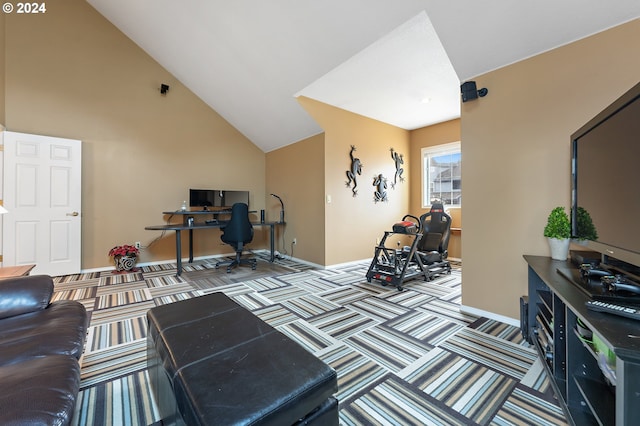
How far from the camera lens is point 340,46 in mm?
2729

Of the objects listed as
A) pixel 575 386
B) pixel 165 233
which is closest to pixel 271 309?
pixel 575 386

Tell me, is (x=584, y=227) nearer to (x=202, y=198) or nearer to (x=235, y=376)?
(x=235, y=376)

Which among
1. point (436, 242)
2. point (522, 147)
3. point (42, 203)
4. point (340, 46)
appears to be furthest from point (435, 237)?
point (42, 203)

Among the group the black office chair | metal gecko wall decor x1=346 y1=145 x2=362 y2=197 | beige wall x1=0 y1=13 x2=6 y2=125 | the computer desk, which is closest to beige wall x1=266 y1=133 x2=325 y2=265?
the computer desk

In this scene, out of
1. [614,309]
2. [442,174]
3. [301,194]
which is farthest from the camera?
[442,174]

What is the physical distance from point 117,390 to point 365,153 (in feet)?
14.5

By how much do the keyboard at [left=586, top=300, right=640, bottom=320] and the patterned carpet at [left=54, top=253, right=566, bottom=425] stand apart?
0.68 meters

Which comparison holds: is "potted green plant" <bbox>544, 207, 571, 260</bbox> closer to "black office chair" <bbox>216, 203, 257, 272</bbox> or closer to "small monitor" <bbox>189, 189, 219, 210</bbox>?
"black office chair" <bbox>216, 203, 257, 272</bbox>

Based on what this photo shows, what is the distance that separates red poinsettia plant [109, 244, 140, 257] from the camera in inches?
159

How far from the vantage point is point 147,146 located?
14.9 ft

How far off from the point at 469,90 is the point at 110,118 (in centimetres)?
530

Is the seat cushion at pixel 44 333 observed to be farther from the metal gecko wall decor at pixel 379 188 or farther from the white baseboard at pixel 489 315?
the metal gecko wall decor at pixel 379 188

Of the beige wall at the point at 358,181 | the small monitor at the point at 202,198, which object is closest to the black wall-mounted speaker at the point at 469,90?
the beige wall at the point at 358,181

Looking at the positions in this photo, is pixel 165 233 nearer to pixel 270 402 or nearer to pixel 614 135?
pixel 270 402
